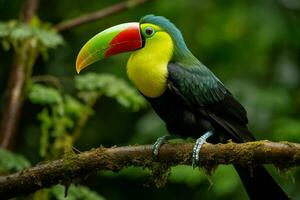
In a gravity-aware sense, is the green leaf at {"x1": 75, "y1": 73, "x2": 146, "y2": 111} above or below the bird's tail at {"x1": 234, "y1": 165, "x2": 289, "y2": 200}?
above

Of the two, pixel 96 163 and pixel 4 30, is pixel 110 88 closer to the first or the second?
pixel 4 30

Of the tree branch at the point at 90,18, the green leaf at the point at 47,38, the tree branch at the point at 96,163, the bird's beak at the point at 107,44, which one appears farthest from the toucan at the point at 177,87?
the tree branch at the point at 90,18

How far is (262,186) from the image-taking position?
389cm

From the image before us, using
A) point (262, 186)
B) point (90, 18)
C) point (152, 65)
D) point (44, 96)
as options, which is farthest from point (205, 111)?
point (90, 18)

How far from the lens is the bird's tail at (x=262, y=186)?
3.83 meters

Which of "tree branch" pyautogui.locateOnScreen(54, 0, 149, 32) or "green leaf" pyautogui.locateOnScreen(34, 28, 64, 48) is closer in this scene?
"green leaf" pyautogui.locateOnScreen(34, 28, 64, 48)

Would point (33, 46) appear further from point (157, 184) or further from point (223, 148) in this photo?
point (223, 148)

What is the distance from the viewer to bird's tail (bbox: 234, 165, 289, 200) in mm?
3830

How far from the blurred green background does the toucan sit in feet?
4.54

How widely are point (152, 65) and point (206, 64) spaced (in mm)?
2451

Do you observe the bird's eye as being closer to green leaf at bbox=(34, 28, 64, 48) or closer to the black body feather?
the black body feather

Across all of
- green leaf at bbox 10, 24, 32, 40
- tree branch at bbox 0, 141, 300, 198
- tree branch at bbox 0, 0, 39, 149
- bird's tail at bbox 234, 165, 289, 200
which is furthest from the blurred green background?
tree branch at bbox 0, 141, 300, 198

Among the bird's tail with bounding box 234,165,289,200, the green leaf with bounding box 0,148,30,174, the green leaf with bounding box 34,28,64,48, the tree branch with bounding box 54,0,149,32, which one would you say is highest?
the tree branch with bounding box 54,0,149,32

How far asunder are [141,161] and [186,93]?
20.8 inches
